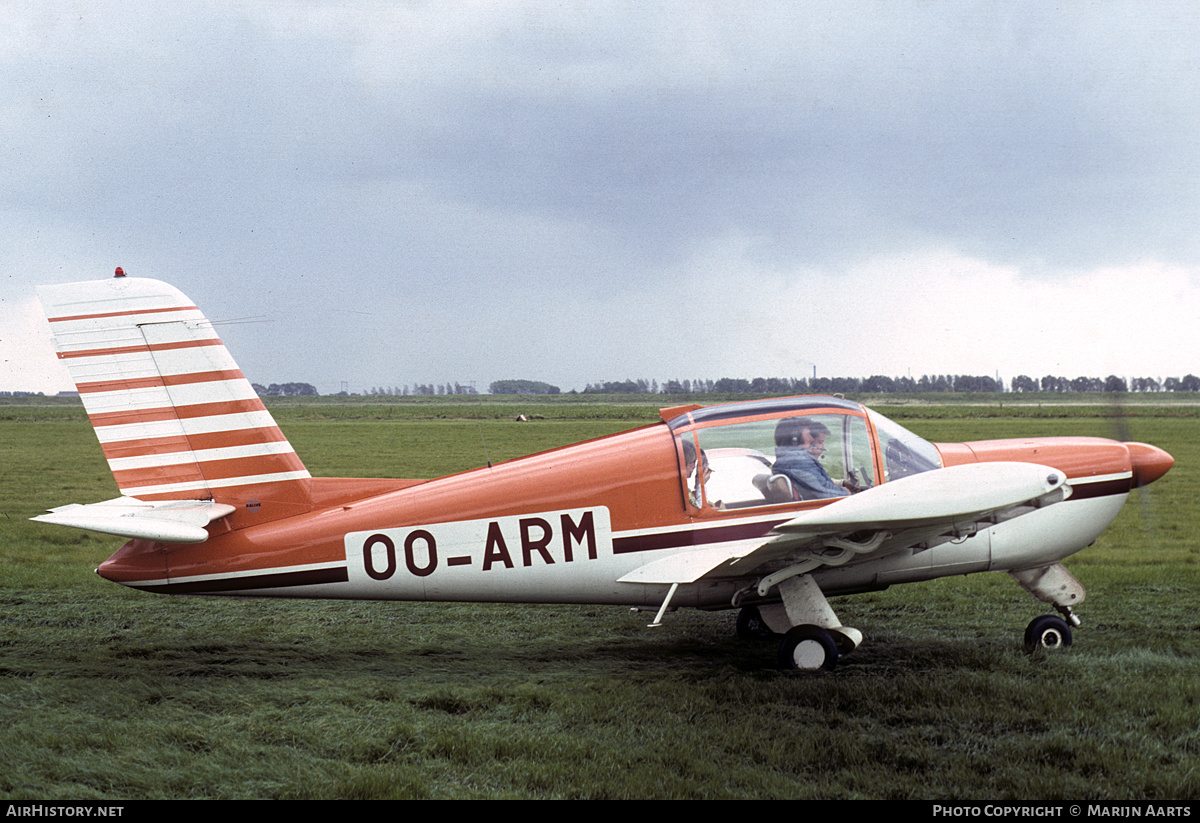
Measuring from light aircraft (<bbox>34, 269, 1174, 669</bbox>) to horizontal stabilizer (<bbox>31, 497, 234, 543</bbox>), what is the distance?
0.02 m

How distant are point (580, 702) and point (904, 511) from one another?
242 centimetres

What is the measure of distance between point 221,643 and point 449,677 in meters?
2.37

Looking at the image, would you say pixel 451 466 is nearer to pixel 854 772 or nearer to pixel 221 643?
pixel 221 643

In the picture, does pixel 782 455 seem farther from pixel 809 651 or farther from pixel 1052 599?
pixel 1052 599

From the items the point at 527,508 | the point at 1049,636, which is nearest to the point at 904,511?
the point at 1049,636

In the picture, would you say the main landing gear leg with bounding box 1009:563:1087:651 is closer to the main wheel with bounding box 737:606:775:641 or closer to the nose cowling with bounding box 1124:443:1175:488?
the nose cowling with bounding box 1124:443:1175:488

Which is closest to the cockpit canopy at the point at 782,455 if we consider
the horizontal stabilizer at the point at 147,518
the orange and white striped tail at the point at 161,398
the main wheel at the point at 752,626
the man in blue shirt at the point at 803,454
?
the man in blue shirt at the point at 803,454

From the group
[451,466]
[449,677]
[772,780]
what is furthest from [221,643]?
[451,466]

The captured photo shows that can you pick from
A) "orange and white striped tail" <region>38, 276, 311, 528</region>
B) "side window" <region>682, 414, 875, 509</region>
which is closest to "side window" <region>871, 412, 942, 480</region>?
"side window" <region>682, 414, 875, 509</region>

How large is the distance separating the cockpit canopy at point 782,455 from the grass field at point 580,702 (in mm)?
1340

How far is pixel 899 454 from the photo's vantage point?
21.5 ft

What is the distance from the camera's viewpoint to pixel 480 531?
6344 mm

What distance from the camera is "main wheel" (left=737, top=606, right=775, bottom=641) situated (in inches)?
295

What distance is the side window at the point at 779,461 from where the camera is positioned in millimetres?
6383
